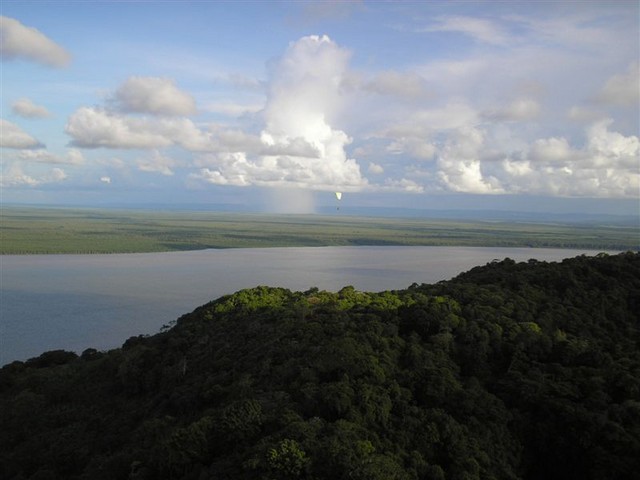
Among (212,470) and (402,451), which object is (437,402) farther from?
(212,470)

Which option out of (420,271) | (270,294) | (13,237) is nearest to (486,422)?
(270,294)

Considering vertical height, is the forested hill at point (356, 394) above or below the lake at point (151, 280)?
above

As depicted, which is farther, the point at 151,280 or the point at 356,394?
the point at 151,280

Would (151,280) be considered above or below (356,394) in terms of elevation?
below

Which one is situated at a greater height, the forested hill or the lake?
the forested hill

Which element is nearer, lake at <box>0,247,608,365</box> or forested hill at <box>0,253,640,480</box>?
forested hill at <box>0,253,640,480</box>
